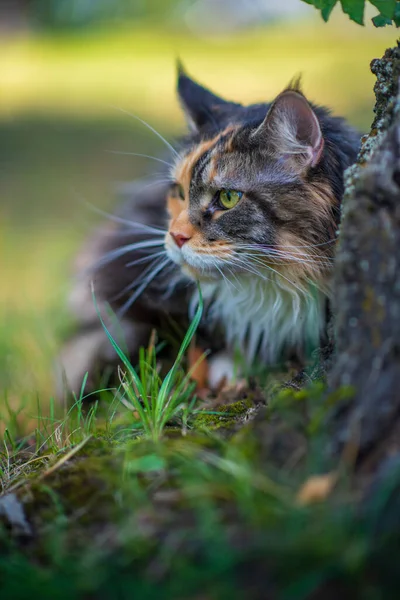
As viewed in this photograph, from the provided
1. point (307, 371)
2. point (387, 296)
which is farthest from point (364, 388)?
point (307, 371)

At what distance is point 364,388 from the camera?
1.18 m

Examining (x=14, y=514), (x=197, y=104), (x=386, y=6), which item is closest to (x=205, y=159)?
(x=197, y=104)

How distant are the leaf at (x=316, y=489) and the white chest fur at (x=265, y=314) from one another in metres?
1.01

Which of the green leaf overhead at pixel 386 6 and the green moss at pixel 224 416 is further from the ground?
the green leaf overhead at pixel 386 6

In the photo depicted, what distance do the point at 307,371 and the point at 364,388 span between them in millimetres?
697

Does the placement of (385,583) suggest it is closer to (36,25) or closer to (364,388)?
(364,388)

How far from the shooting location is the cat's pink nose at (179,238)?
2025 mm

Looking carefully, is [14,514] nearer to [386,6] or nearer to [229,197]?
[229,197]

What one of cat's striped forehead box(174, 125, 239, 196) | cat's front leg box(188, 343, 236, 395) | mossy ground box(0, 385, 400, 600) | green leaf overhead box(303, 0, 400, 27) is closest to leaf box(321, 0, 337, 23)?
green leaf overhead box(303, 0, 400, 27)

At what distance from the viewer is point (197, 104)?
2.35m

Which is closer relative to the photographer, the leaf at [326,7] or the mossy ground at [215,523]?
the mossy ground at [215,523]

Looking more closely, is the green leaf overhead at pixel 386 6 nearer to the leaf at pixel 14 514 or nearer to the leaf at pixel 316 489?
the leaf at pixel 316 489

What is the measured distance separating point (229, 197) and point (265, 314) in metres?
0.54

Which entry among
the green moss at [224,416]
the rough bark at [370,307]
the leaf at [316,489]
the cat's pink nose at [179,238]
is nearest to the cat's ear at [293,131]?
the cat's pink nose at [179,238]
